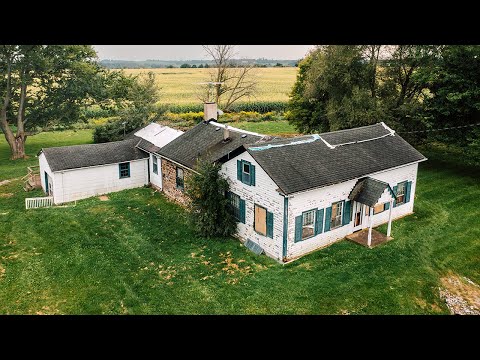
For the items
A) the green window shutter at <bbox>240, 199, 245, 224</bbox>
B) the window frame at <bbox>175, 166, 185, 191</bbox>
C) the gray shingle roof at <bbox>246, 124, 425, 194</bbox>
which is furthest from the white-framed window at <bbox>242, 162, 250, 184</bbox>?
the window frame at <bbox>175, 166, 185, 191</bbox>

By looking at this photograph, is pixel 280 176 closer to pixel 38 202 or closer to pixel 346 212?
pixel 346 212

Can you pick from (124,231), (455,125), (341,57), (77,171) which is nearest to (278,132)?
(341,57)

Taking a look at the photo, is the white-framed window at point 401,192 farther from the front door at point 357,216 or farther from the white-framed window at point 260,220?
the white-framed window at point 260,220

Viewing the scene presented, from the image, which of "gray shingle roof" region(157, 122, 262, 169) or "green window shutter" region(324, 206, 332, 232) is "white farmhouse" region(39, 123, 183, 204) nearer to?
"gray shingle roof" region(157, 122, 262, 169)

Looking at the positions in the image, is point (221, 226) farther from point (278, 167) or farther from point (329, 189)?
point (329, 189)

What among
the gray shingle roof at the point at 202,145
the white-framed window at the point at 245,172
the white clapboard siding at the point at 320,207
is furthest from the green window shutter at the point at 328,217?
the gray shingle roof at the point at 202,145
